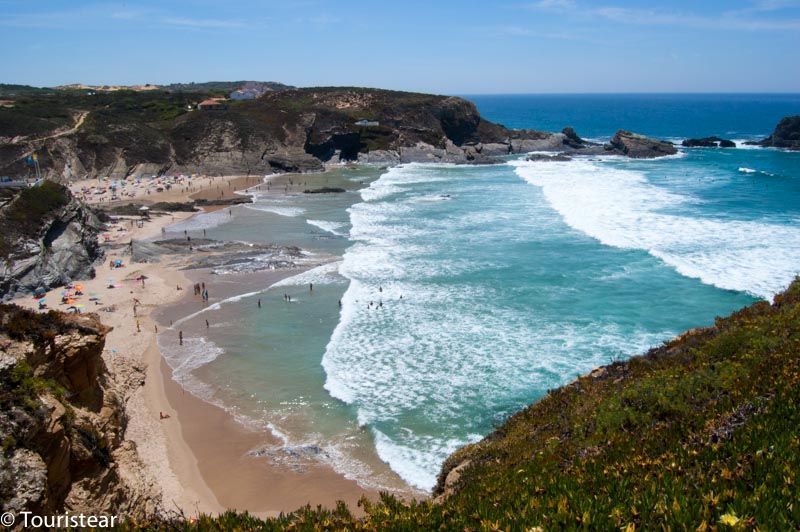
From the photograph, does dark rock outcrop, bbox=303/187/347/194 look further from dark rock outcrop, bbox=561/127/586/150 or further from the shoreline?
dark rock outcrop, bbox=561/127/586/150

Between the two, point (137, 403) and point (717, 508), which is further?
point (137, 403)

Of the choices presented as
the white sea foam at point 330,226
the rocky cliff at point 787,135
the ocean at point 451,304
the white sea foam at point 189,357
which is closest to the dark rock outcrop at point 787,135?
the rocky cliff at point 787,135

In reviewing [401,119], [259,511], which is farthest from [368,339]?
[401,119]

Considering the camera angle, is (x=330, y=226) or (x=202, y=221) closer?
(x=330, y=226)

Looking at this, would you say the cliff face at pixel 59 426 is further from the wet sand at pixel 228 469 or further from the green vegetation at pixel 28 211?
the green vegetation at pixel 28 211

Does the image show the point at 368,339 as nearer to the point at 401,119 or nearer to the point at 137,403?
the point at 137,403

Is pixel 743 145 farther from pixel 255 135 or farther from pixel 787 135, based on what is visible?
pixel 255 135

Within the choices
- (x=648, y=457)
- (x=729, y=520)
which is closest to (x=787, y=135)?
(x=648, y=457)
